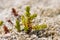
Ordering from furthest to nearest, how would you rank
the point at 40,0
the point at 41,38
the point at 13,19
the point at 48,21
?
the point at 40,0 → the point at 13,19 → the point at 48,21 → the point at 41,38

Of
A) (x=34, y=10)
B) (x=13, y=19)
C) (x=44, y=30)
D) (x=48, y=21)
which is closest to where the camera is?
(x=44, y=30)

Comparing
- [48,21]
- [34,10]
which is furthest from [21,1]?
[48,21]

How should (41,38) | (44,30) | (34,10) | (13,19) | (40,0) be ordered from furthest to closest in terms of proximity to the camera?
(40,0) < (34,10) < (13,19) < (44,30) < (41,38)

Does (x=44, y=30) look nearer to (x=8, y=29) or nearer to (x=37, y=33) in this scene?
(x=37, y=33)

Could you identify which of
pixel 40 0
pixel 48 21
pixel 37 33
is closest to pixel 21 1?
pixel 40 0

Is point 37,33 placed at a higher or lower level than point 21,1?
lower

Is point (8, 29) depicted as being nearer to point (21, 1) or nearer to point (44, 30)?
point (44, 30)

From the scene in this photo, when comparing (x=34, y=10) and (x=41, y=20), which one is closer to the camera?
(x=41, y=20)

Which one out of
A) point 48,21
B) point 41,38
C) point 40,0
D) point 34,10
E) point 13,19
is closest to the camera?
point 41,38

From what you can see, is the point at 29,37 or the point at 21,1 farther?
the point at 21,1
